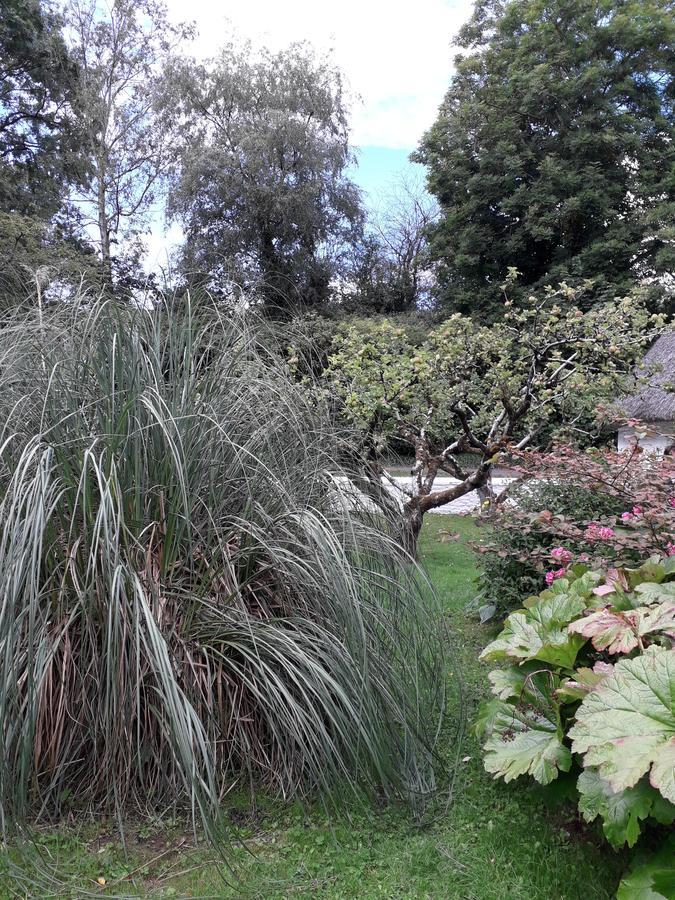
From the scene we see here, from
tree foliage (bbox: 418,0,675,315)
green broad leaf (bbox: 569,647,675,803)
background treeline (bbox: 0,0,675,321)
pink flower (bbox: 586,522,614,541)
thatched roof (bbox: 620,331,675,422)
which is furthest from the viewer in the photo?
background treeline (bbox: 0,0,675,321)

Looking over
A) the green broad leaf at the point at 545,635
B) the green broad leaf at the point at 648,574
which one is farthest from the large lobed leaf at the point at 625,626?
the green broad leaf at the point at 648,574

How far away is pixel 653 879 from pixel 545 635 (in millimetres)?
701

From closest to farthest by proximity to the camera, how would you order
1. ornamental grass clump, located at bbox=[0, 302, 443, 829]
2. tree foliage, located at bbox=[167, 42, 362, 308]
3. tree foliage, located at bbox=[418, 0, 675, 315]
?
ornamental grass clump, located at bbox=[0, 302, 443, 829] → tree foliage, located at bbox=[418, 0, 675, 315] → tree foliage, located at bbox=[167, 42, 362, 308]

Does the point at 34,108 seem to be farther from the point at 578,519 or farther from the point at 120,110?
the point at 578,519

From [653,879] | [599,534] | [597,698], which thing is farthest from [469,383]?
[653,879]

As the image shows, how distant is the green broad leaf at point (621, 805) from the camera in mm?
1487

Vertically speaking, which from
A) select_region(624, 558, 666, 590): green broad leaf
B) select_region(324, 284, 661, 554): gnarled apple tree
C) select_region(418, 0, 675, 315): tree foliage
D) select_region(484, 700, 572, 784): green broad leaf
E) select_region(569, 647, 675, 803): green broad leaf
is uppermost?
select_region(418, 0, 675, 315): tree foliage

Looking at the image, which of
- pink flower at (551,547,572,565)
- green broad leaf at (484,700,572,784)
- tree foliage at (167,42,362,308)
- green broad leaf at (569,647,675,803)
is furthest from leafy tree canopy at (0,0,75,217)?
green broad leaf at (569,647,675,803)

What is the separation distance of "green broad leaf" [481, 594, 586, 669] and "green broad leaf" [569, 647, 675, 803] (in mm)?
371

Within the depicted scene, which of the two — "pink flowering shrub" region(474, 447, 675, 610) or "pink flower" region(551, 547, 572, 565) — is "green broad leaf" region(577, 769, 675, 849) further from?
"pink flower" region(551, 547, 572, 565)

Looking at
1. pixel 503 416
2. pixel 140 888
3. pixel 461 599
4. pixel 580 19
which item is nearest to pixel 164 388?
pixel 140 888

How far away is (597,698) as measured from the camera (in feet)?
5.10

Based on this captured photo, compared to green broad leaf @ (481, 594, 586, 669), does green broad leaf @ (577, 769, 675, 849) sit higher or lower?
lower

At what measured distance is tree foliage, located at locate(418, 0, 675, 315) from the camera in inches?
618
